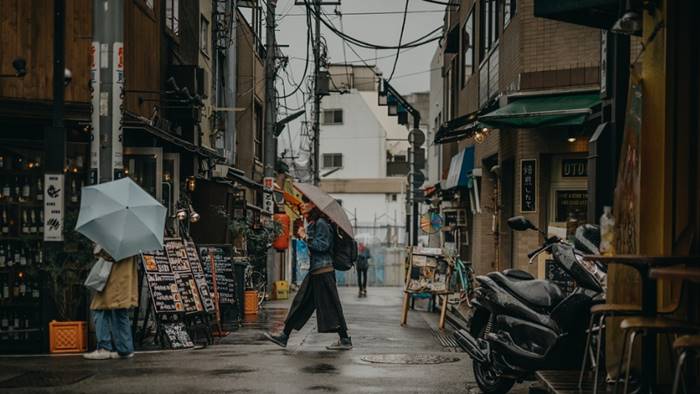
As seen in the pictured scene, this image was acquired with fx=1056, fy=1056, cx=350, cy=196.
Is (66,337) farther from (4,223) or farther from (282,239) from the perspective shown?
(282,239)

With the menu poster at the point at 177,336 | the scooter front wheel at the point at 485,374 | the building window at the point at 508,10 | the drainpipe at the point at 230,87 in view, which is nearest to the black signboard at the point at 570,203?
the building window at the point at 508,10

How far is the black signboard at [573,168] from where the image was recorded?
20766mm

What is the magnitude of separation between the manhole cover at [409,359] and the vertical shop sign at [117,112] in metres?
4.53

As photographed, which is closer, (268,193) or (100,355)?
(100,355)

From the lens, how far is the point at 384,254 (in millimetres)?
51844

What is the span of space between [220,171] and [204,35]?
3653 millimetres

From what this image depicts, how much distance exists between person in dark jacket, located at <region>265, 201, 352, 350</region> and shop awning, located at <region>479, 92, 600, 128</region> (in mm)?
4643

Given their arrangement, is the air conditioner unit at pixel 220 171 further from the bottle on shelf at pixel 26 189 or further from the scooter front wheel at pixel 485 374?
the scooter front wheel at pixel 485 374

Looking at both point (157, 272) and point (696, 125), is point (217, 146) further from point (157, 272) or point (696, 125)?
point (696, 125)

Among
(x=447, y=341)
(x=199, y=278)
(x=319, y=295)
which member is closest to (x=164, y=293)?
(x=199, y=278)

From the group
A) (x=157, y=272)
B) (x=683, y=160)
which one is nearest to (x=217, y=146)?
(x=157, y=272)

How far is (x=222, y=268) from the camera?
1939cm

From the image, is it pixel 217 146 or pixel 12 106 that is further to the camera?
pixel 217 146

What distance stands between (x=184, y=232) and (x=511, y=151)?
7664 millimetres
